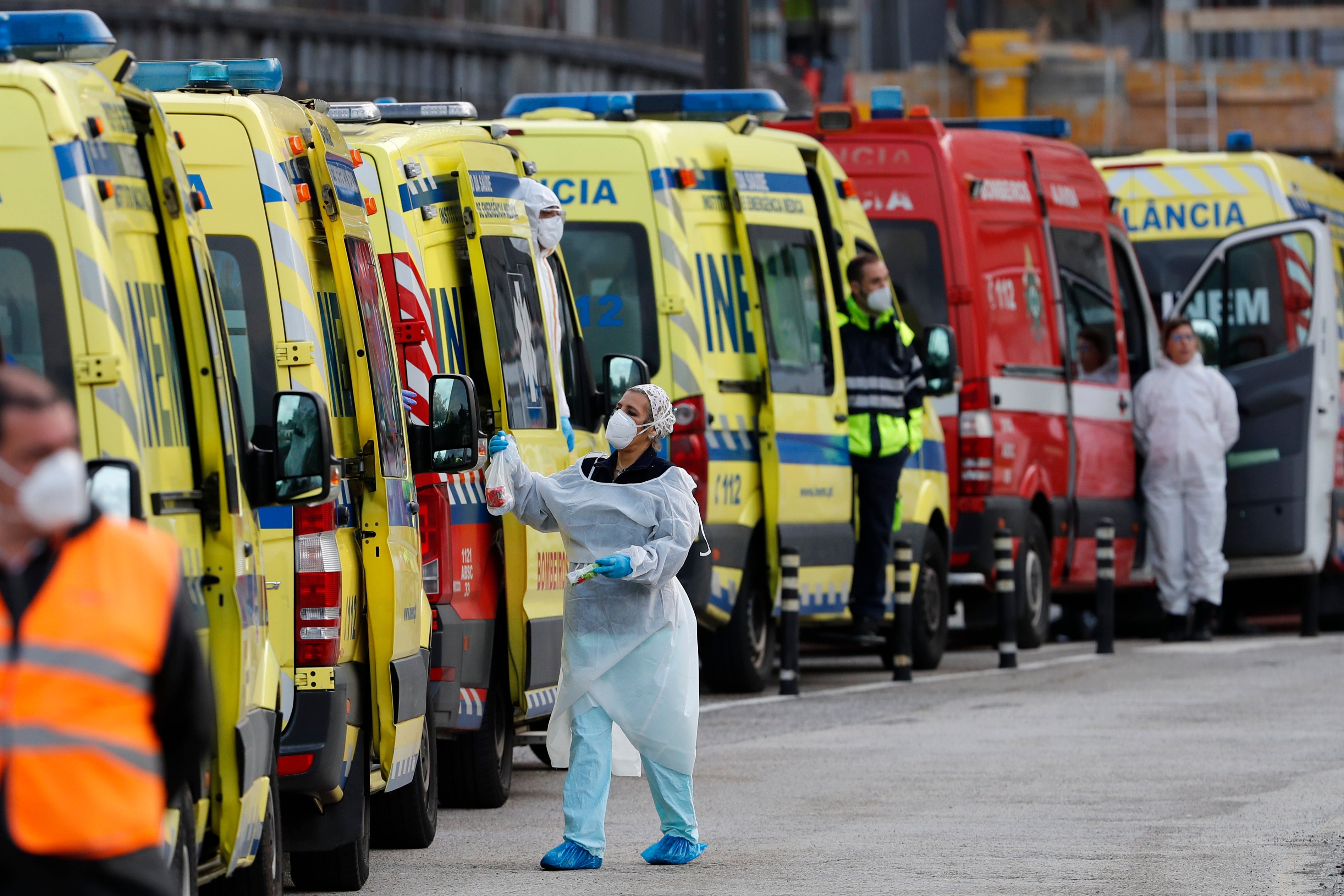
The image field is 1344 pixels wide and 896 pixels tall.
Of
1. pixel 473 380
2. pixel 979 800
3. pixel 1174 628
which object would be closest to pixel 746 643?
pixel 979 800

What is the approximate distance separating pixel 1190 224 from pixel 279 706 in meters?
14.1

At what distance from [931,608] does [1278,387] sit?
3.71m

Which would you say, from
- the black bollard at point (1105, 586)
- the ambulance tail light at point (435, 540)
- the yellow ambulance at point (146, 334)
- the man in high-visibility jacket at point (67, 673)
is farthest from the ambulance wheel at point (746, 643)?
the man in high-visibility jacket at point (67, 673)

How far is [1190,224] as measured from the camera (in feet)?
65.2

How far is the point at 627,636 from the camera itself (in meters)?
8.75

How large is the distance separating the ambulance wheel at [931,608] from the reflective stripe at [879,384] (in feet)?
4.76

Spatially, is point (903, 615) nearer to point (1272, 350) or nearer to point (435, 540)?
point (1272, 350)

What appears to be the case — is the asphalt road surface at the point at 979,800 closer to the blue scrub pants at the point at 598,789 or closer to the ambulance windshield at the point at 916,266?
the blue scrub pants at the point at 598,789

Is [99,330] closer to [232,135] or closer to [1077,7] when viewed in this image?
[232,135]

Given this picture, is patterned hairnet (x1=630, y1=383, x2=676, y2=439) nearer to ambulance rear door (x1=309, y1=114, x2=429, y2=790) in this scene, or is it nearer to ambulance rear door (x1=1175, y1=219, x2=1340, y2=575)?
ambulance rear door (x1=309, y1=114, x2=429, y2=790)

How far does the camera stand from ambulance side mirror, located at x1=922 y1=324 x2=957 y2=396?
49.1ft

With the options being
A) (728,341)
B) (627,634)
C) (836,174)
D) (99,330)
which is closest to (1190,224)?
(836,174)

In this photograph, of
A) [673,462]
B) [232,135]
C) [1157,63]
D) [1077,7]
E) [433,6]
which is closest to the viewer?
[232,135]

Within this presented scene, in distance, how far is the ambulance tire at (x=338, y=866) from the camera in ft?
25.9
